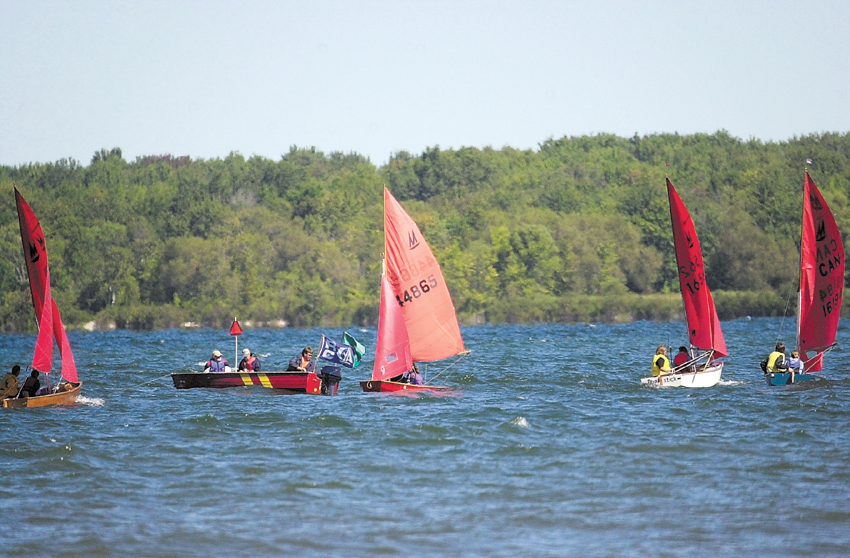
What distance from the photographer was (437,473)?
19.4m

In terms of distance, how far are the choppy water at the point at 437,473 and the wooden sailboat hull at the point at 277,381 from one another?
1.58 feet

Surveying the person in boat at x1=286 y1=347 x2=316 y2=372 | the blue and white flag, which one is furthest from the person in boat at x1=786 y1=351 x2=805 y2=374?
the person in boat at x1=286 y1=347 x2=316 y2=372

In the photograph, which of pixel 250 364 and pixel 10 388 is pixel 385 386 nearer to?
pixel 250 364

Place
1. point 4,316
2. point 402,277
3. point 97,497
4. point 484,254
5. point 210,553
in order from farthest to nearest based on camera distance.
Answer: point 484,254, point 4,316, point 402,277, point 97,497, point 210,553

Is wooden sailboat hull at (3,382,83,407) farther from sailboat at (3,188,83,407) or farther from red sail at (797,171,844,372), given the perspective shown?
red sail at (797,171,844,372)

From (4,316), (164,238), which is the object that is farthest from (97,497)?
(164,238)

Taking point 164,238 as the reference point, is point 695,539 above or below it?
below

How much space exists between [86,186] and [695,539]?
4864 inches

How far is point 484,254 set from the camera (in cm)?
10806

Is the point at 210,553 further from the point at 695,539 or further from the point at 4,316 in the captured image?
the point at 4,316

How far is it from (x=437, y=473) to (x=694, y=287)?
14512mm

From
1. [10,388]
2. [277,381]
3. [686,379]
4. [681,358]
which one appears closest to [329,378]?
[277,381]

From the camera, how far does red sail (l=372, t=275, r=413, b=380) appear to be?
2884 centimetres

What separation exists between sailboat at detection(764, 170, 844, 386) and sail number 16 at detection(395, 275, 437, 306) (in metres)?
10.2
